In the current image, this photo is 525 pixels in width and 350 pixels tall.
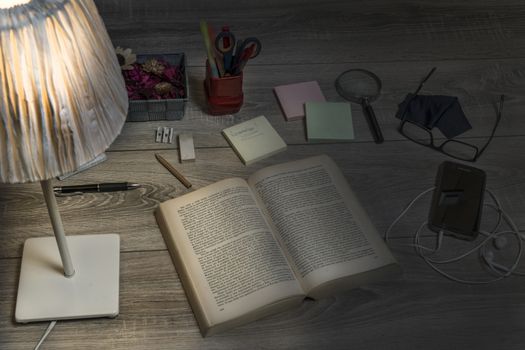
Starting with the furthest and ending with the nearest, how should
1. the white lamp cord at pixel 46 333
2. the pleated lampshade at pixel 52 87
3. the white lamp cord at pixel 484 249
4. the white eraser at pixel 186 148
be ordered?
the white eraser at pixel 186 148
the white lamp cord at pixel 484 249
the white lamp cord at pixel 46 333
the pleated lampshade at pixel 52 87

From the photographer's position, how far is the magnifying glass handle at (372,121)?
128cm

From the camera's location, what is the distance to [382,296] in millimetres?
1067

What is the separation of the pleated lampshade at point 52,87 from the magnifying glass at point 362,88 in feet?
2.39

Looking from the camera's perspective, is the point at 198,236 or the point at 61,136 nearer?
the point at 61,136

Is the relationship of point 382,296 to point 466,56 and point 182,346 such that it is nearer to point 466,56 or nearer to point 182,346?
point 182,346

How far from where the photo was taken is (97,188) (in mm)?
1155

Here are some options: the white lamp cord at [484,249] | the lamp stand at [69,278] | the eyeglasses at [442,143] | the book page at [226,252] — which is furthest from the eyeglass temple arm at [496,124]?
the lamp stand at [69,278]

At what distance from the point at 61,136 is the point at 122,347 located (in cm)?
46

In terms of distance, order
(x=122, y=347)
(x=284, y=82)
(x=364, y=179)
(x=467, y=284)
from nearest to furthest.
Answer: (x=122, y=347), (x=467, y=284), (x=364, y=179), (x=284, y=82)

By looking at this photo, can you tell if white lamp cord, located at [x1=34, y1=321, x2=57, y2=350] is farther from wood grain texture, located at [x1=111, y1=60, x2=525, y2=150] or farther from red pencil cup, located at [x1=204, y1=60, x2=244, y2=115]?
red pencil cup, located at [x1=204, y1=60, x2=244, y2=115]

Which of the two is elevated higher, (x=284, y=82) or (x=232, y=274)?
(x=284, y=82)

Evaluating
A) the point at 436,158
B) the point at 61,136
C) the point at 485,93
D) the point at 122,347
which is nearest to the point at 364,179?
the point at 436,158

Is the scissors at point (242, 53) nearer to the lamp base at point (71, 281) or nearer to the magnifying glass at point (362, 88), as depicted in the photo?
the magnifying glass at point (362, 88)

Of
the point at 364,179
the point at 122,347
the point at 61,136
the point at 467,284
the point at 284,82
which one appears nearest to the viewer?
the point at 61,136
